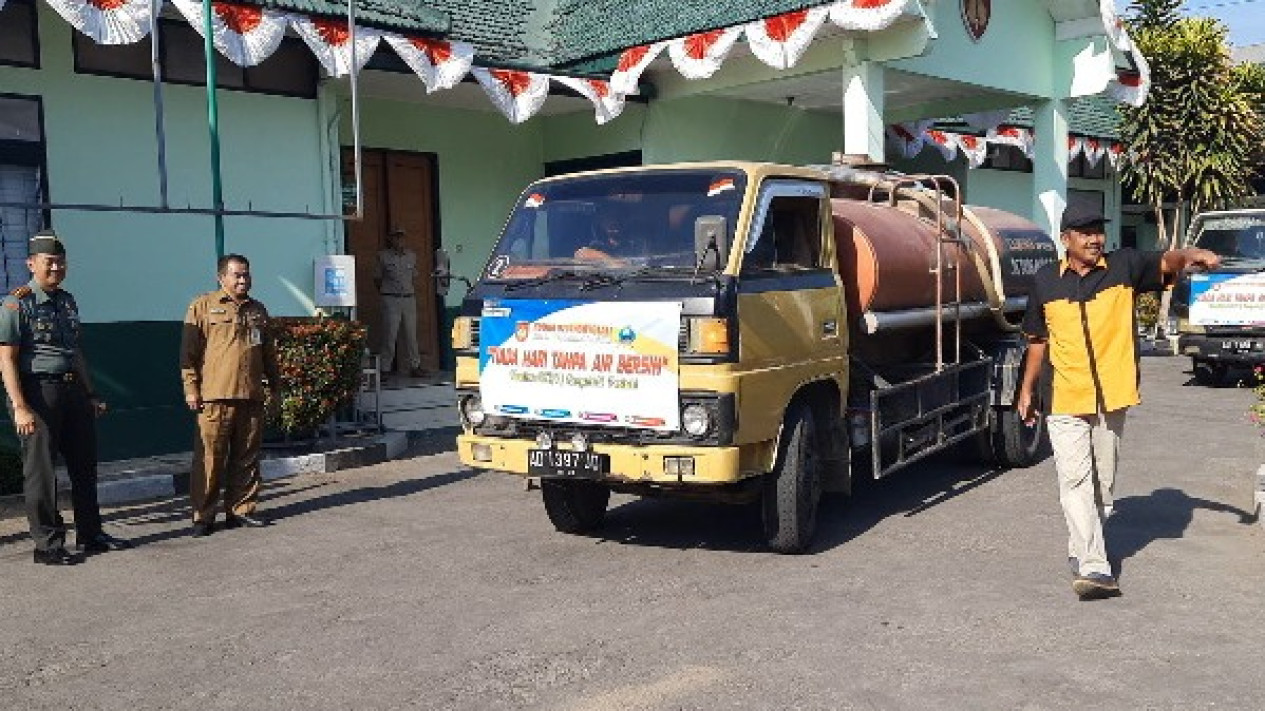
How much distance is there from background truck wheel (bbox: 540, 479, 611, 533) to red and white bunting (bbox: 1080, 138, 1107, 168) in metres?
17.1

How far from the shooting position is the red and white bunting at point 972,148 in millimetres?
18406

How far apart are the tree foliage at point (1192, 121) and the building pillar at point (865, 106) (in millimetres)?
10436

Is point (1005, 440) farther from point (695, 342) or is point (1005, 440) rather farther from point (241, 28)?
point (241, 28)

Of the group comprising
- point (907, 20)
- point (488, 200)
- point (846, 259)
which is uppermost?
point (907, 20)

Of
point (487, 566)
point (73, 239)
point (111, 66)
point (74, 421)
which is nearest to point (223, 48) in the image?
point (111, 66)

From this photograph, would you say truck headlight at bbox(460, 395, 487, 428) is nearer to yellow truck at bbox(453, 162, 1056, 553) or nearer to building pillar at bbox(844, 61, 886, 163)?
yellow truck at bbox(453, 162, 1056, 553)

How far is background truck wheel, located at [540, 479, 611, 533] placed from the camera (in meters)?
6.91

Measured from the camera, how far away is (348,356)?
9.70 meters

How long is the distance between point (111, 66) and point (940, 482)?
831 centimetres

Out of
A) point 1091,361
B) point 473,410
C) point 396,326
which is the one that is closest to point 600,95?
point 396,326

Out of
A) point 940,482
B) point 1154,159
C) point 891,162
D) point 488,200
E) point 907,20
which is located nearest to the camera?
point 940,482

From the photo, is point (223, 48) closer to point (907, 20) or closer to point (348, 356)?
point (348, 356)

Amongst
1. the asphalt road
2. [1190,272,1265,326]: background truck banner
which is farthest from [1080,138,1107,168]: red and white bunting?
the asphalt road

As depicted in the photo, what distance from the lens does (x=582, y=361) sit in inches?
238
